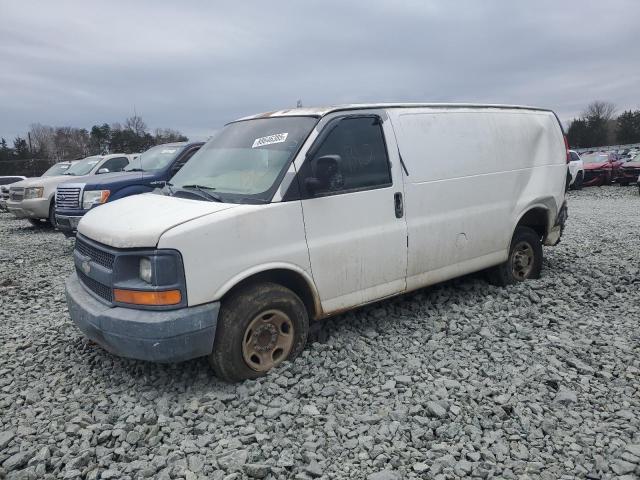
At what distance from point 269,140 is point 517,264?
11.4ft

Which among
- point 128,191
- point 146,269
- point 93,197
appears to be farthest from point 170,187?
point 93,197

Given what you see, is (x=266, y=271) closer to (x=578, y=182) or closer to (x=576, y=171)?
(x=576, y=171)

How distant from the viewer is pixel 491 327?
4645 millimetres

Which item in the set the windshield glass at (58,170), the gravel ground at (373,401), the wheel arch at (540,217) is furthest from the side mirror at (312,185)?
the windshield glass at (58,170)

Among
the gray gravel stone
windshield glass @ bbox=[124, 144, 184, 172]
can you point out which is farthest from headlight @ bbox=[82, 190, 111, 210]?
the gray gravel stone

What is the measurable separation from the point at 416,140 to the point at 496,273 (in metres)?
2.06

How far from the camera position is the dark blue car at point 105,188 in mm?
8727

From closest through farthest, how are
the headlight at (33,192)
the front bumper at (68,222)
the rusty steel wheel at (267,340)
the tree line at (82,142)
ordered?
the rusty steel wheel at (267,340) → the front bumper at (68,222) → the headlight at (33,192) → the tree line at (82,142)

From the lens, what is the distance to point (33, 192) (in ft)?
42.0

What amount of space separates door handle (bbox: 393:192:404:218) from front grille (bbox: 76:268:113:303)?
A: 8.00 ft

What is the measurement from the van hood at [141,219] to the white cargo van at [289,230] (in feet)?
0.05

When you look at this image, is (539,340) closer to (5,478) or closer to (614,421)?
(614,421)

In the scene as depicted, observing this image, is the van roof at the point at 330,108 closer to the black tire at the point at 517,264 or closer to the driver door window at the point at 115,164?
the black tire at the point at 517,264

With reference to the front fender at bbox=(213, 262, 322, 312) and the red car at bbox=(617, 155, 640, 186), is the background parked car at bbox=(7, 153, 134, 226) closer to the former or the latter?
the front fender at bbox=(213, 262, 322, 312)
